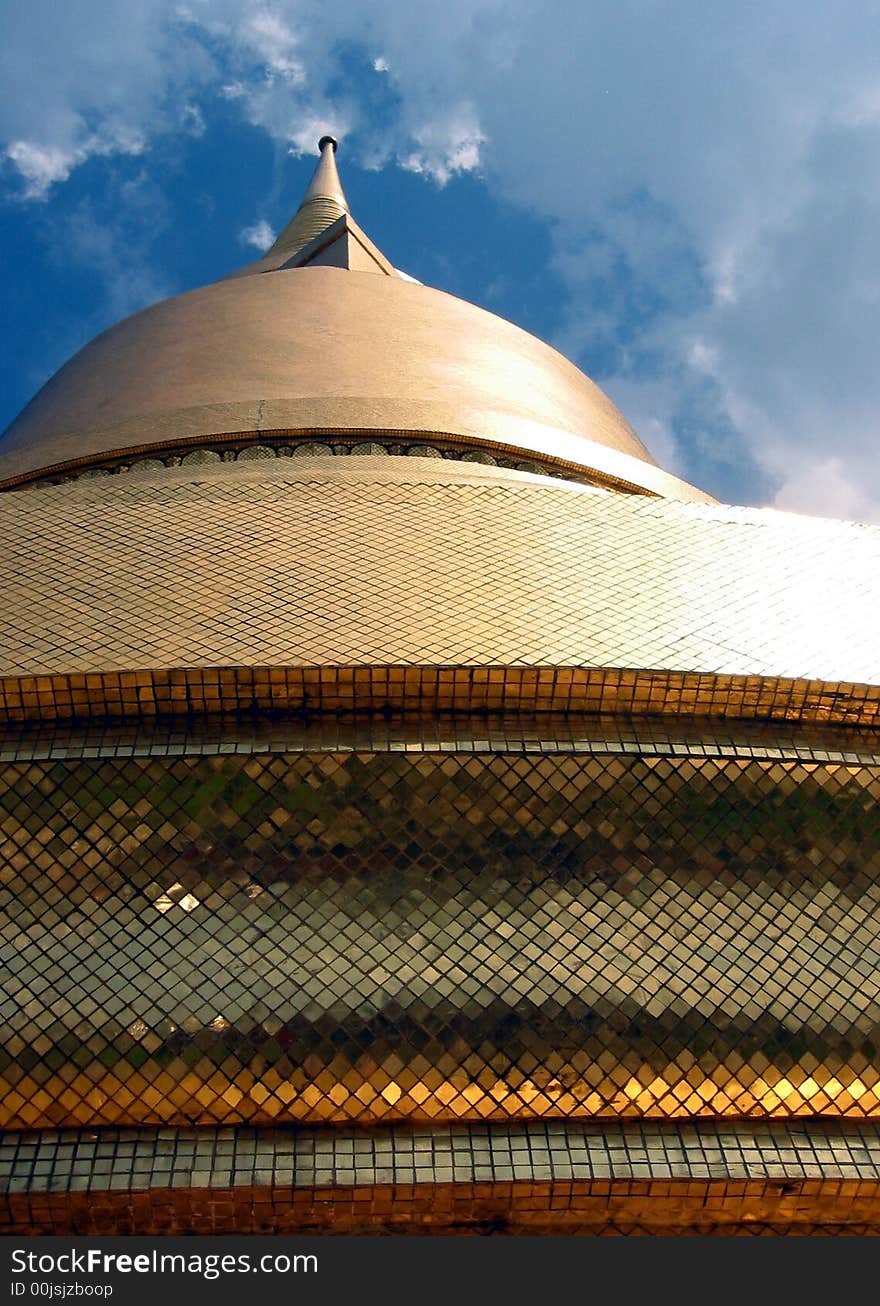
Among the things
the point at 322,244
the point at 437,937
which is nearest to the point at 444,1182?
the point at 437,937

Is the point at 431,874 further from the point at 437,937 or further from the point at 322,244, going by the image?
the point at 322,244

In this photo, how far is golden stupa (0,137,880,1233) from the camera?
5.67m

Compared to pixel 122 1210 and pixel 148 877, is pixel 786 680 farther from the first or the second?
pixel 122 1210

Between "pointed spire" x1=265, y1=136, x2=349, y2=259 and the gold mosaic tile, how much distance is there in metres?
16.7

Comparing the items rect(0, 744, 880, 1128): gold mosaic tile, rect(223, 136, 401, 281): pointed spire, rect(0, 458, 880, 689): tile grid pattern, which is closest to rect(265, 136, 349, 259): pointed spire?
rect(223, 136, 401, 281): pointed spire

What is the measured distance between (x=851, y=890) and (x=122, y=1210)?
3.88 m

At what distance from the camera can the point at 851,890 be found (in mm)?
6480

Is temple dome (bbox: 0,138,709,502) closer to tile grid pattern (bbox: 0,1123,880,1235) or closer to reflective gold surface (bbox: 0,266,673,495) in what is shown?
reflective gold surface (bbox: 0,266,673,495)

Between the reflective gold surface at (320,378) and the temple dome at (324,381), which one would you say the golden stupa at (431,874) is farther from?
the reflective gold surface at (320,378)

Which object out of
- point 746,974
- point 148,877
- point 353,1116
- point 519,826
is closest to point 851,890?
point 746,974

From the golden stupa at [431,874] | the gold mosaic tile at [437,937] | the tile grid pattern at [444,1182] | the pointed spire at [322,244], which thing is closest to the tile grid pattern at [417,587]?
the golden stupa at [431,874]

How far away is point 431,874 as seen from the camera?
633cm

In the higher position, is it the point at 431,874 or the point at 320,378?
the point at 320,378

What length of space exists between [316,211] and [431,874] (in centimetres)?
2032
